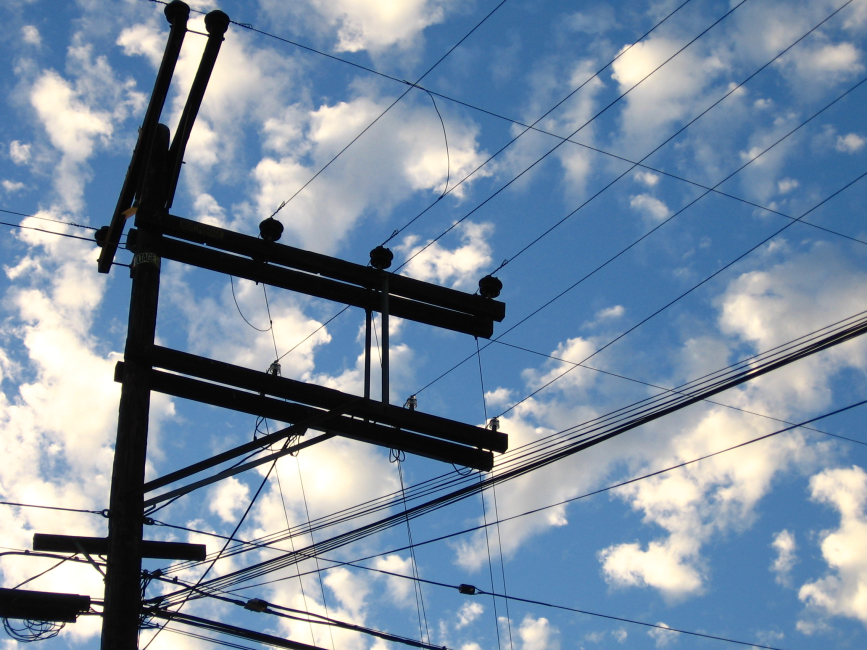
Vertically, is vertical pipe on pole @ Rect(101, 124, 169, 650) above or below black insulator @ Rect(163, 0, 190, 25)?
below

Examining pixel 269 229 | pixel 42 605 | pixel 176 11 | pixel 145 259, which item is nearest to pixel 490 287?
pixel 269 229

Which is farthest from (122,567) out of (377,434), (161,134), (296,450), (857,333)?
(857,333)

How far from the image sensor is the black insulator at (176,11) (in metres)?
9.67

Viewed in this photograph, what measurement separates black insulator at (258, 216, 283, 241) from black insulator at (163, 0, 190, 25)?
2382 mm

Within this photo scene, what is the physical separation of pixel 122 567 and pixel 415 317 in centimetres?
435

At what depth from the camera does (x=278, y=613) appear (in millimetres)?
10398

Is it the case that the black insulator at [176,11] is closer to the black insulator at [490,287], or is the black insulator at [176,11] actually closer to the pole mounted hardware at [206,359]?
the pole mounted hardware at [206,359]

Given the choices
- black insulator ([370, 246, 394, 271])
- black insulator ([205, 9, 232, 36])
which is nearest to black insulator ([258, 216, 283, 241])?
black insulator ([370, 246, 394, 271])

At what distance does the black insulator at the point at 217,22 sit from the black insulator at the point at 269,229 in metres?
2.15

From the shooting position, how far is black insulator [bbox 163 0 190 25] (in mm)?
9672

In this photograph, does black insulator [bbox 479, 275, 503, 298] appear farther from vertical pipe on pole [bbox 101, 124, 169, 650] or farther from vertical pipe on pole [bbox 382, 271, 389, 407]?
vertical pipe on pole [bbox 101, 124, 169, 650]

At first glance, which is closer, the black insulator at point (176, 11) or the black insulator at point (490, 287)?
the black insulator at point (176, 11)

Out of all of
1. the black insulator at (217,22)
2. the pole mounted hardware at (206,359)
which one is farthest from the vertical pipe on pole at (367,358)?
the black insulator at (217,22)

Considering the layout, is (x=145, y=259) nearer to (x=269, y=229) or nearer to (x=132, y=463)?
(x=269, y=229)
